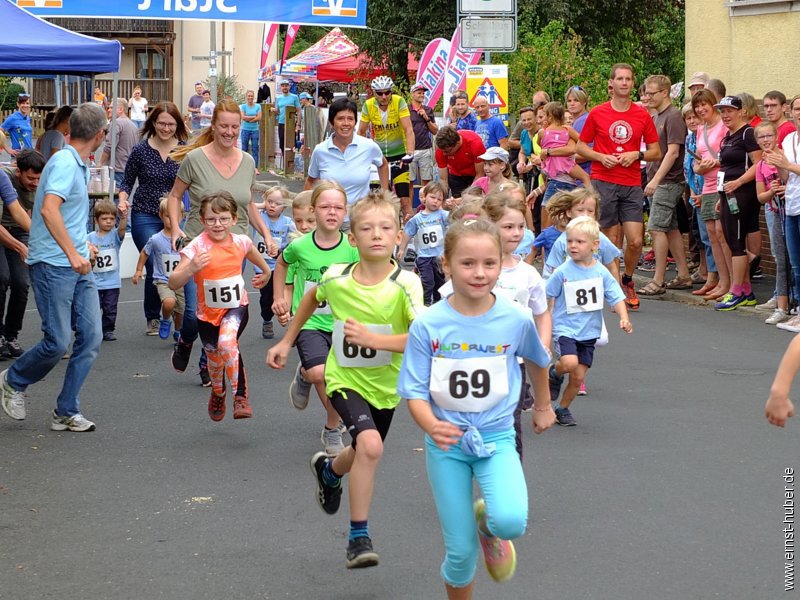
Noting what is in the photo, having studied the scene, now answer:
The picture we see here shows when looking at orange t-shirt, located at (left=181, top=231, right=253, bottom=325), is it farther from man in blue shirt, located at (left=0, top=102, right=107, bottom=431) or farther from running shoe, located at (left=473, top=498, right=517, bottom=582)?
running shoe, located at (left=473, top=498, right=517, bottom=582)

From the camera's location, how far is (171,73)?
5191 cm

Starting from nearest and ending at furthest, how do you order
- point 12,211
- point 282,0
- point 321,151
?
1. point 12,211
2. point 321,151
3. point 282,0

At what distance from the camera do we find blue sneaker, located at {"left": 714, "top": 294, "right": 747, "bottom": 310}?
44.2ft

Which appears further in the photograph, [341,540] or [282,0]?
[282,0]

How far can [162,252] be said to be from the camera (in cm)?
1150

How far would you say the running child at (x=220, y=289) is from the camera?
8258 mm

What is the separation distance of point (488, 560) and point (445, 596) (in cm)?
42

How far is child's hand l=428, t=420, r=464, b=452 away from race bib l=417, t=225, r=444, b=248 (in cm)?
743

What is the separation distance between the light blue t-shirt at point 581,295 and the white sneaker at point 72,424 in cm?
303

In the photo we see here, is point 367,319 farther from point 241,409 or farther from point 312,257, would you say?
point 241,409

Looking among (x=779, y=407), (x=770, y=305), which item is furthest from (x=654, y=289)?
(x=779, y=407)

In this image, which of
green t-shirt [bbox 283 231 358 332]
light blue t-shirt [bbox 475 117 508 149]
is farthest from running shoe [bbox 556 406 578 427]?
light blue t-shirt [bbox 475 117 508 149]

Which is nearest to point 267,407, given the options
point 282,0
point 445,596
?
point 445,596

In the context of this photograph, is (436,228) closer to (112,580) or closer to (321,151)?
(321,151)
